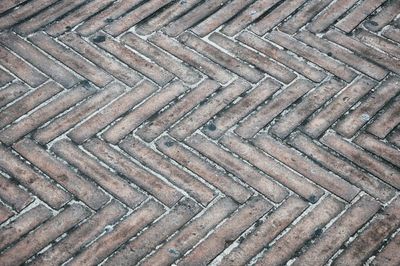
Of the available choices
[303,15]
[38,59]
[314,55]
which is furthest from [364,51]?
[38,59]

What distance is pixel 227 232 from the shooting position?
2.34 meters

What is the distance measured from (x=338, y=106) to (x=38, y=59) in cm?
164

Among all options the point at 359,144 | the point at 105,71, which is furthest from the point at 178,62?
the point at 359,144

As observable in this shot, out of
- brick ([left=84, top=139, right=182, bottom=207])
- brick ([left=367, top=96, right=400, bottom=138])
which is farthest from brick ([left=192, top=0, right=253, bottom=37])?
brick ([left=367, top=96, right=400, bottom=138])

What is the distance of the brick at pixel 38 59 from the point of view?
9.53 ft

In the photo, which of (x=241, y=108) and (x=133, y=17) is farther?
(x=133, y=17)

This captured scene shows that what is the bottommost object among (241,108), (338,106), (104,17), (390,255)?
(390,255)

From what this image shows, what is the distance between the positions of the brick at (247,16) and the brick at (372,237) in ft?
4.45

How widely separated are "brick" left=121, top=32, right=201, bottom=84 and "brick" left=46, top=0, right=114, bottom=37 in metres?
0.31

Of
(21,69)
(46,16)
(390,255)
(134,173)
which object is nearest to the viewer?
(390,255)

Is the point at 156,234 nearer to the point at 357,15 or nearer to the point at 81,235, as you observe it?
the point at 81,235

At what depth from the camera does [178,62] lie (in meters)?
3.01

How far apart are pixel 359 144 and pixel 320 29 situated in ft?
2.80

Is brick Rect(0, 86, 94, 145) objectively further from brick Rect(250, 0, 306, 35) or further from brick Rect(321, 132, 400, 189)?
brick Rect(321, 132, 400, 189)
